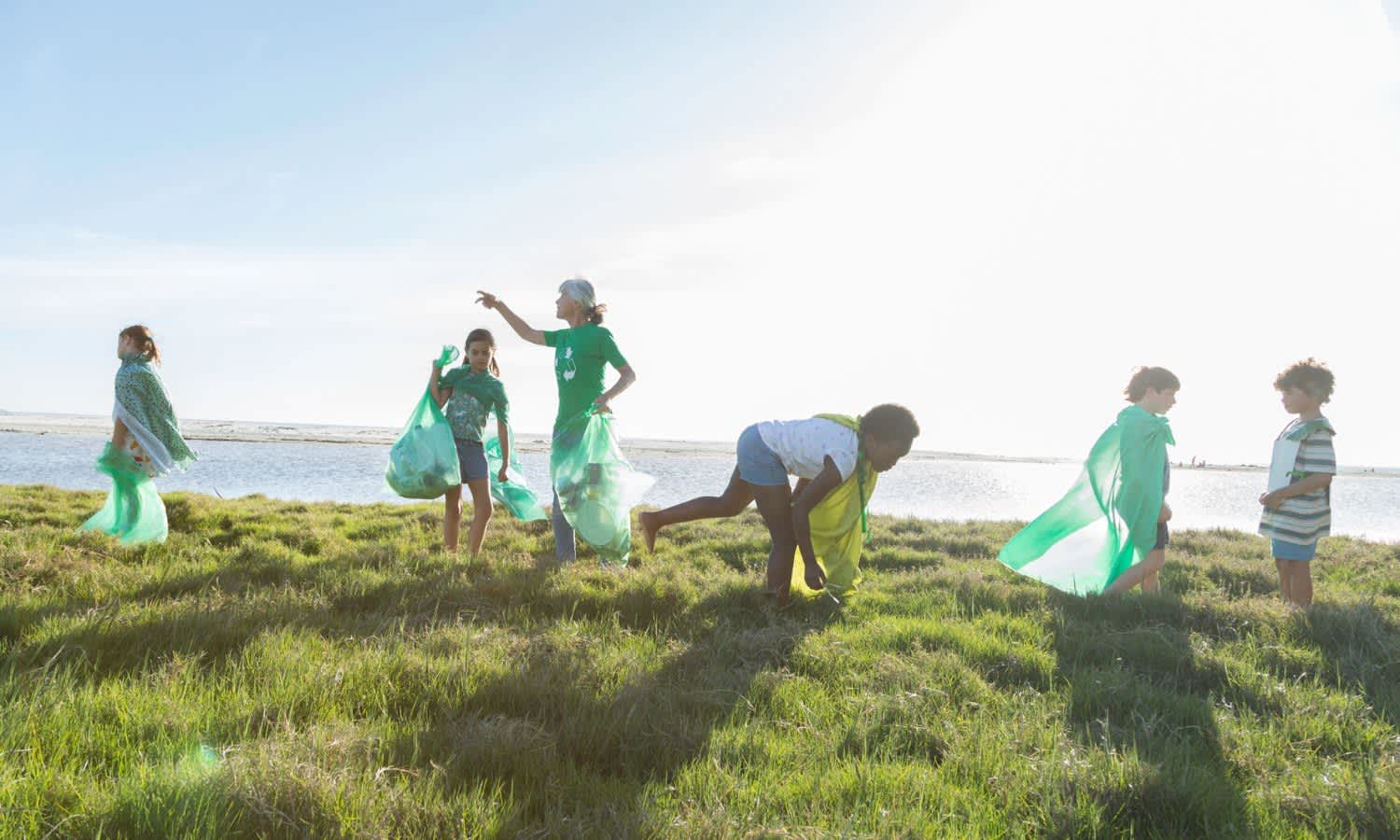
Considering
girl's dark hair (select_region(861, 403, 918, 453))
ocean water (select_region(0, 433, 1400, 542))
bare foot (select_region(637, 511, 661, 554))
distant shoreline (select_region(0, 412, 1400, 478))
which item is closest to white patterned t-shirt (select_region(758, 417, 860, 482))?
girl's dark hair (select_region(861, 403, 918, 453))

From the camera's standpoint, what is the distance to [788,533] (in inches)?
206

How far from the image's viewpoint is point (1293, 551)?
19.0ft

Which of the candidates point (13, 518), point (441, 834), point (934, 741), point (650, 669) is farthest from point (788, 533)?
point (13, 518)

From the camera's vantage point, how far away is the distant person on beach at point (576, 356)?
6.22m

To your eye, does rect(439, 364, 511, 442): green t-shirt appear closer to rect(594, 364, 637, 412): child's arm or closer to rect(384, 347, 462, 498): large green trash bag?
rect(384, 347, 462, 498): large green trash bag

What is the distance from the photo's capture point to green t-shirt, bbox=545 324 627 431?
623 centimetres

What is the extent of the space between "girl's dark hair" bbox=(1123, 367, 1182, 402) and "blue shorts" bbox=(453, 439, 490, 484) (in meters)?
5.62

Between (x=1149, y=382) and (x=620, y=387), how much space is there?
4255mm

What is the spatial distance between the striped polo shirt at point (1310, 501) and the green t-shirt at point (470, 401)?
6.49 metres

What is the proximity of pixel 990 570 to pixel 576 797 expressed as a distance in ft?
19.2

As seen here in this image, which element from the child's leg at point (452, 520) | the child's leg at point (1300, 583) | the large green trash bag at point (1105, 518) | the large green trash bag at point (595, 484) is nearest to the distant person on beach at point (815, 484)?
the large green trash bag at point (595, 484)

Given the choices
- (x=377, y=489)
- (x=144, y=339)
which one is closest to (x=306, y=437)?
(x=377, y=489)

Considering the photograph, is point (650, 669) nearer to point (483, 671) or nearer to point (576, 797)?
point (483, 671)

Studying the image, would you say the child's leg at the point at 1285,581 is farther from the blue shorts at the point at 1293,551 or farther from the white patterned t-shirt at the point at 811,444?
the white patterned t-shirt at the point at 811,444
